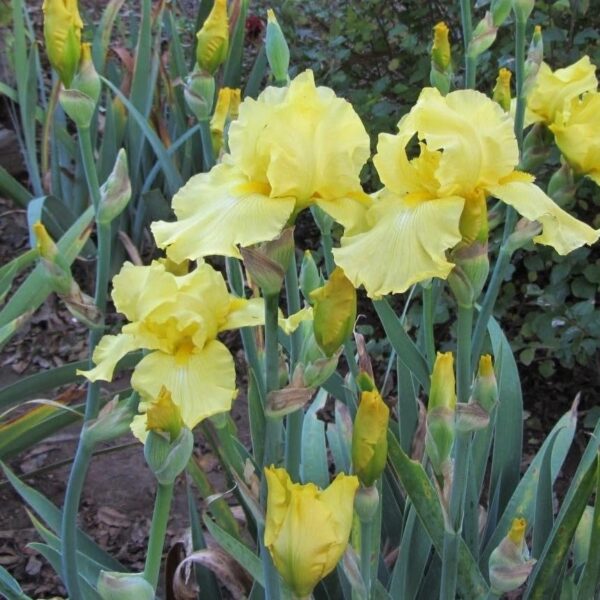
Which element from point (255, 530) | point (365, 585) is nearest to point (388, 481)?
point (255, 530)

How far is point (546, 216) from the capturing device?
2.54 feet

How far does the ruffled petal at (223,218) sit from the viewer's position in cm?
69

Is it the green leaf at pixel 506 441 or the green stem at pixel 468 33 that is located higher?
the green stem at pixel 468 33

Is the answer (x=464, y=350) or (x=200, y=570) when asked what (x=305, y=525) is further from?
(x=200, y=570)

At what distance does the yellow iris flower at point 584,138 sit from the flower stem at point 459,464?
277 mm

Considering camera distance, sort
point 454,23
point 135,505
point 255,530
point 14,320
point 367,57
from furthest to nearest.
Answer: point 367,57 → point 454,23 → point 135,505 → point 14,320 → point 255,530

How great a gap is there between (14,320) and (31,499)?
46 cm

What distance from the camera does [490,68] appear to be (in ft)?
7.04

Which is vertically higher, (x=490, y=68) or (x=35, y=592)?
(x=490, y=68)

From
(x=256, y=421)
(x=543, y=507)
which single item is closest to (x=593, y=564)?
(x=543, y=507)

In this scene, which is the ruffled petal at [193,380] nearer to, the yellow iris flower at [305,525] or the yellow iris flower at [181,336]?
the yellow iris flower at [181,336]

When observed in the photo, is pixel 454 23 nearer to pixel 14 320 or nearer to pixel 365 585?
pixel 14 320

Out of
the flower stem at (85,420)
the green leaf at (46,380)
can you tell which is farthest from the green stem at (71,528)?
the green leaf at (46,380)

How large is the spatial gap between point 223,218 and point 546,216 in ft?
0.94
